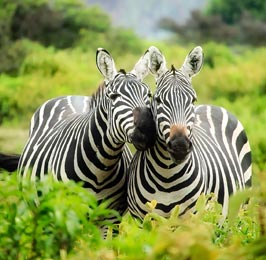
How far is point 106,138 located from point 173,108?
25.5 inches

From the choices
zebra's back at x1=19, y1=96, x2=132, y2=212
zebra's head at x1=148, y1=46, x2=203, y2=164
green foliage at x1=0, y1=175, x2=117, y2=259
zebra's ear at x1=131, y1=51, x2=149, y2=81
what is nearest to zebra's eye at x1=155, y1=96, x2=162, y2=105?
zebra's head at x1=148, y1=46, x2=203, y2=164

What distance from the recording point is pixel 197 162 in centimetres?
617

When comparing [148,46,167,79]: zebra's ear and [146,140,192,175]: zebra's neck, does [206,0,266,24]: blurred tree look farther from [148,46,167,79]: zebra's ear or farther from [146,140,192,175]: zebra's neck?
[146,140,192,175]: zebra's neck

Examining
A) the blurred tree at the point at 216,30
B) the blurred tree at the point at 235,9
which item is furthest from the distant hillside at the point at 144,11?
the blurred tree at the point at 216,30

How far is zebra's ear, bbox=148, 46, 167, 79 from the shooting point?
6.21 m

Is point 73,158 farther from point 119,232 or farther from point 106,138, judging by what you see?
point 119,232

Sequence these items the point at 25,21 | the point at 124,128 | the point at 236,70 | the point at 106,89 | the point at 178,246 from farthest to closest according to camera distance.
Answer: the point at 25,21
the point at 236,70
the point at 106,89
the point at 124,128
the point at 178,246

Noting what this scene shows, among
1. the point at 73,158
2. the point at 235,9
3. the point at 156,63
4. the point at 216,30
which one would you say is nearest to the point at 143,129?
the point at 156,63

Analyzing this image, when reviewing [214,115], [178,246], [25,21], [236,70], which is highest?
[25,21]

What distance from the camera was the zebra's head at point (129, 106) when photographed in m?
A: 5.64

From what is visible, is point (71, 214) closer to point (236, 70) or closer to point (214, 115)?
point (214, 115)

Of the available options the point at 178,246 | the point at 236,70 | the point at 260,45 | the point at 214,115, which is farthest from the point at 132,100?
the point at 260,45

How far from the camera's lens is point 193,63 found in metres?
6.34

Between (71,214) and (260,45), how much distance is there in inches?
1386
